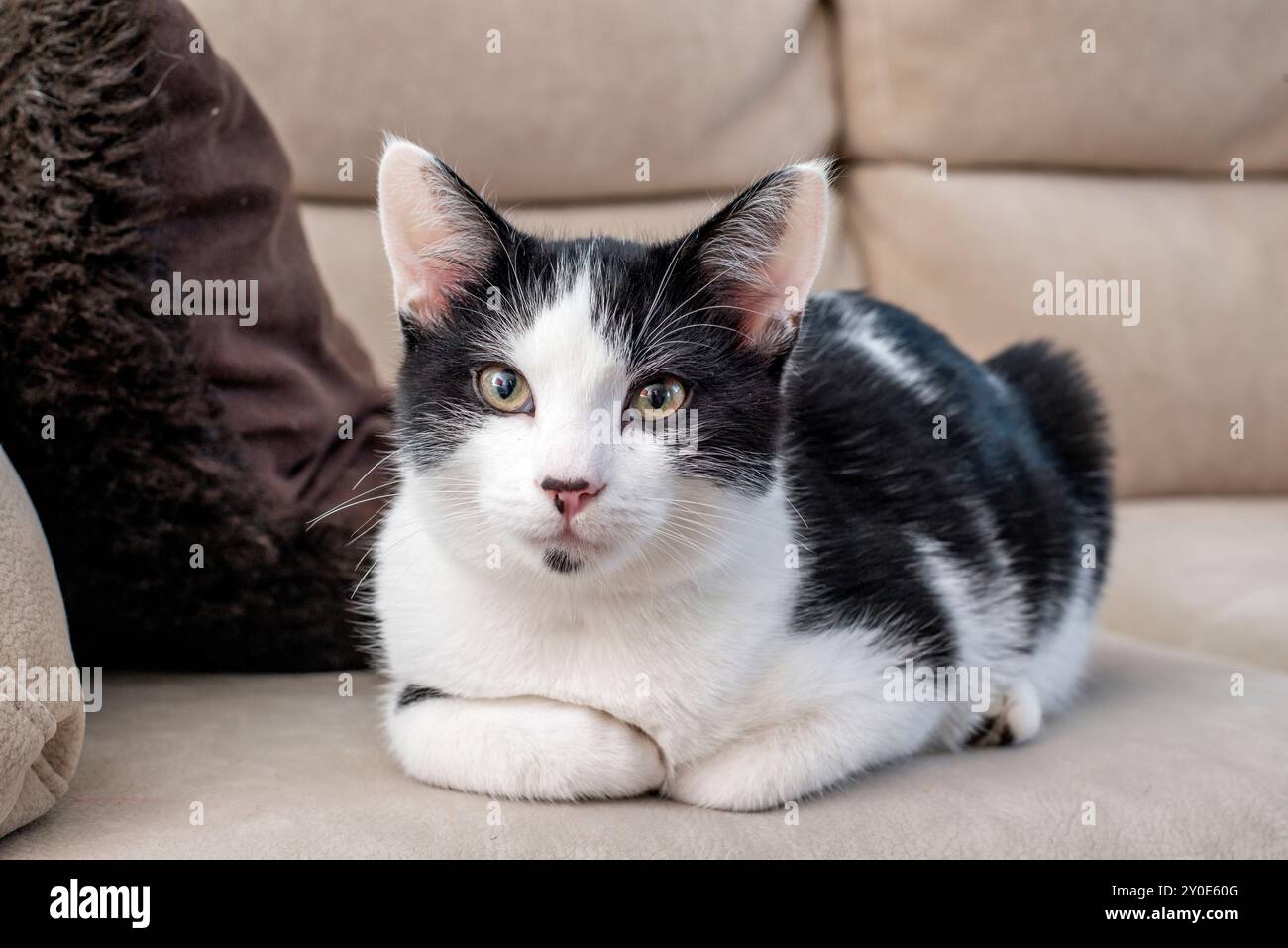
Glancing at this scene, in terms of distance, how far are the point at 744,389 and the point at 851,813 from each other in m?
0.35

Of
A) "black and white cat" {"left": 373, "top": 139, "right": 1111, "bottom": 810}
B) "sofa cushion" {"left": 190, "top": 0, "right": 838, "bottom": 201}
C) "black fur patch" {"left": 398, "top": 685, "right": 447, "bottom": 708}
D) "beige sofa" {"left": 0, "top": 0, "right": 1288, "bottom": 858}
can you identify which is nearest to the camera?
"black and white cat" {"left": 373, "top": 139, "right": 1111, "bottom": 810}

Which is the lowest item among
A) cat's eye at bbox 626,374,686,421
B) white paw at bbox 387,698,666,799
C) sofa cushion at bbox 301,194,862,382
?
white paw at bbox 387,698,666,799

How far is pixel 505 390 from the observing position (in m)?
1.01

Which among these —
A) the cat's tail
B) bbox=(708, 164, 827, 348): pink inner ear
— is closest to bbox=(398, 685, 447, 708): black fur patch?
bbox=(708, 164, 827, 348): pink inner ear

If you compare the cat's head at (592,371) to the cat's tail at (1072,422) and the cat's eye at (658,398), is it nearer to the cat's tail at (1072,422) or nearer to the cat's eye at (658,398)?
the cat's eye at (658,398)

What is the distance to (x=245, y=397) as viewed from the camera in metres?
1.31

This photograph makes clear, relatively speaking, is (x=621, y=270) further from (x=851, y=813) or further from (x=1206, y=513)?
(x=1206, y=513)

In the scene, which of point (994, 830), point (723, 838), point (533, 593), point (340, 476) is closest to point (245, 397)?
point (340, 476)

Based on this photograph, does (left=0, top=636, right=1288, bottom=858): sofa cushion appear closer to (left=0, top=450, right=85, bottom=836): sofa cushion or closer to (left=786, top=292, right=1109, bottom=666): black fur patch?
(left=0, top=450, right=85, bottom=836): sofa cushion

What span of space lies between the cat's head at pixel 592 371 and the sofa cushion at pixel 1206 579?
0.82 m

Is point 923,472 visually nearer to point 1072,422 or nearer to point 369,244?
point 1072,422

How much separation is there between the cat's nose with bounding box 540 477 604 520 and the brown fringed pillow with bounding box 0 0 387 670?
0.47 metres

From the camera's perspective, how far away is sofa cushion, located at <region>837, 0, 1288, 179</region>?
2172 millimetres

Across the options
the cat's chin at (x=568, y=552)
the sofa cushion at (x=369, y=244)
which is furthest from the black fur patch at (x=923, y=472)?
the sofa cushion at (x=369, y=244)
